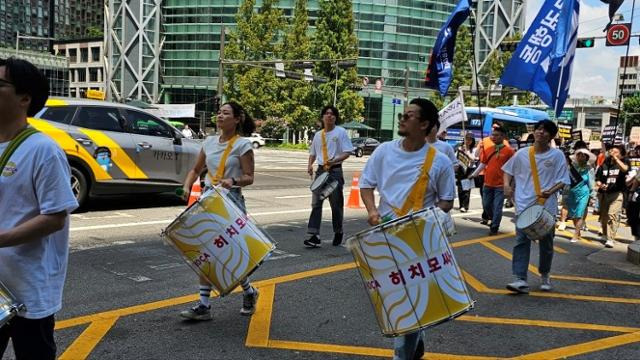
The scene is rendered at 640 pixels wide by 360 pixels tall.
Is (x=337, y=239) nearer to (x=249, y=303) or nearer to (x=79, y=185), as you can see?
(x=249, y=303)

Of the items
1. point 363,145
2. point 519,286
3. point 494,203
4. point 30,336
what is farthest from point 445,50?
point 363,145

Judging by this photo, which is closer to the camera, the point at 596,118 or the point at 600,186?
the point at 600,186

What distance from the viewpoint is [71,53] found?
320ft

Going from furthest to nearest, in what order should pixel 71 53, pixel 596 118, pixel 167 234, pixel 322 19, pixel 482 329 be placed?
pixel 596 118, pixel 71 53, pixel 322 19, pixel 482 329, pixel 167 234

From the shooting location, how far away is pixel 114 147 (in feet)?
31.8

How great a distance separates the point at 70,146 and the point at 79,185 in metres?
0.66

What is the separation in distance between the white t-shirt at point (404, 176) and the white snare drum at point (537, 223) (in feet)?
7.03

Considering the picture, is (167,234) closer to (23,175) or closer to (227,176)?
(227,176)

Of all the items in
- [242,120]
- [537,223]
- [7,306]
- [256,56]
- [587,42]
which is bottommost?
[537,223]

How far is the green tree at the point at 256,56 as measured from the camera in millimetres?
46938

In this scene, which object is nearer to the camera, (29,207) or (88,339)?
(29,207)

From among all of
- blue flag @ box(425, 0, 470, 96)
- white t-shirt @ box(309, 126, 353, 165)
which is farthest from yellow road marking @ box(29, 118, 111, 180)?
blue flag @ box(425, 0, 470, 96)

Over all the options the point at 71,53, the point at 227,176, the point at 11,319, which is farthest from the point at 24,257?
the point at 71,53

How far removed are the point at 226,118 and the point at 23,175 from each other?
103 inches
